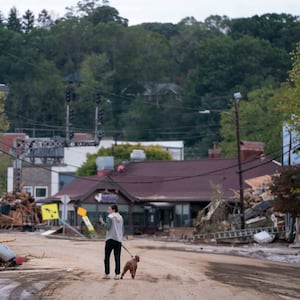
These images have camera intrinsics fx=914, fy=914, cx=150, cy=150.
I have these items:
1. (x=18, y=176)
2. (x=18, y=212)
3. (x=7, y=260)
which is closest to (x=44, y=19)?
(x=18, y=176)

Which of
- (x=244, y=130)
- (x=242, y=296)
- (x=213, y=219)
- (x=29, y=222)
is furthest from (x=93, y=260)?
(x=244, y=130)

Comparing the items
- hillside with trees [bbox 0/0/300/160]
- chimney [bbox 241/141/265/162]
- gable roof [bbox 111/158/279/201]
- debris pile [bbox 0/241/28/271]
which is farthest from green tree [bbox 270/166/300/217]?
hillside with trees [bbox 0/0/300/160]

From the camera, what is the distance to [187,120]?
129125 millimetres

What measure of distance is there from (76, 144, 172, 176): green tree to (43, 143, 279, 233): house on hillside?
20.3 m

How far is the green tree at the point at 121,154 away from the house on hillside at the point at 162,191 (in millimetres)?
20305

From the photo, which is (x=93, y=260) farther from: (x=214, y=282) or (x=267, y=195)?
(x=267, y=195)

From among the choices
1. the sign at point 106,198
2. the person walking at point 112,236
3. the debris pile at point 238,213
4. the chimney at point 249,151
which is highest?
the chimney at point 249,151

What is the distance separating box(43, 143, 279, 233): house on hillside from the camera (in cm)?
6594

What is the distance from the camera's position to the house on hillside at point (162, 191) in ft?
216

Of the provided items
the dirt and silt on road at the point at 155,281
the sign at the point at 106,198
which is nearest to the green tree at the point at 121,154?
the sign at the point at 106,198

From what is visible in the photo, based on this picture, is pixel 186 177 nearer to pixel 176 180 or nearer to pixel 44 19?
pixel 176 180

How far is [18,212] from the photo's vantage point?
70812 millimetres

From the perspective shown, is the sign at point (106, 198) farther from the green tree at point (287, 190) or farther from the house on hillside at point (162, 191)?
the green tree at point (287, 190)

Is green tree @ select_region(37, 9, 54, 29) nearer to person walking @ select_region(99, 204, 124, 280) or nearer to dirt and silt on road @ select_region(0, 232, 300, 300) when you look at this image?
dirt and silt on road @ select_region(0, 232, 300, 300)
